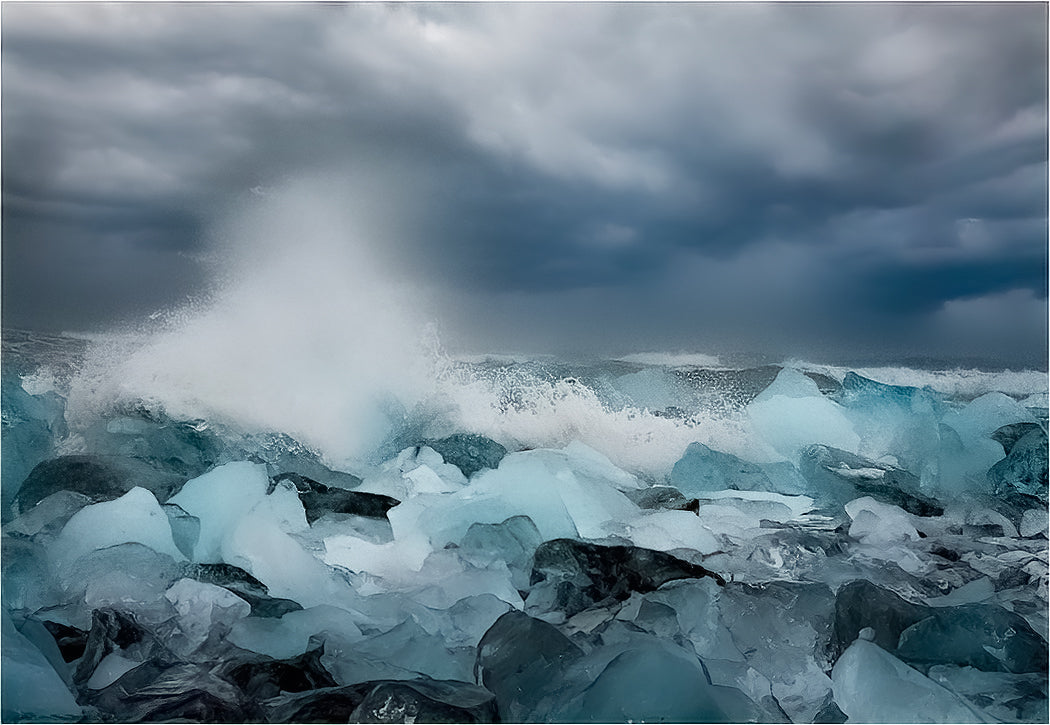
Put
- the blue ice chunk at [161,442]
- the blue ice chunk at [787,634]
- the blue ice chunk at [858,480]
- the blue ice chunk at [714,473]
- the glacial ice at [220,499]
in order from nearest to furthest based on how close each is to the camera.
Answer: the blue ice chunk at [787,634] → the glacial ice at [220,499] → the blue ice chunk at [858,480] → the blue ice chunk at [161,442] → the blue ice chunk at [714,473]

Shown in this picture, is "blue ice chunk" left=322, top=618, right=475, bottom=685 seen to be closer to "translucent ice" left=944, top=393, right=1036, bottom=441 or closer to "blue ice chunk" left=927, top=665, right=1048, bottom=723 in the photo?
"blue ice chunk" left=927, top=665, right=1048, bottom=723

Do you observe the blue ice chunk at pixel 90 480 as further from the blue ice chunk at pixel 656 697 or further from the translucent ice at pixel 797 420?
the translucent ice at pixel 797 420

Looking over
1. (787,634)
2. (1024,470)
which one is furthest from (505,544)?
(1024,470)

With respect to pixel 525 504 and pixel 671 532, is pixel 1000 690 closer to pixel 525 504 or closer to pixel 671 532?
pixel 671 532

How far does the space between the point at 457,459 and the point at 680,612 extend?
1.46 metres

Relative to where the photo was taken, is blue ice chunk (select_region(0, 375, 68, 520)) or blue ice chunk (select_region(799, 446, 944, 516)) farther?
blue ice chunk (select_region(799, 446, 944, 516))

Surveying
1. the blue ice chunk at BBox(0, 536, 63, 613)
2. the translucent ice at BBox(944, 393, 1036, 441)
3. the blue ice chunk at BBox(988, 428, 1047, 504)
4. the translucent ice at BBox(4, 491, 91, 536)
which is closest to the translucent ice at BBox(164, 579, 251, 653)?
the blue ice chunk at BBox(0, 536, 63, 613)

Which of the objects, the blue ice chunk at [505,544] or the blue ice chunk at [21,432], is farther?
the blue ice chunk at [21,432]

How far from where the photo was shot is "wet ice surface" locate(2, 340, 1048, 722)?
4.60 ft

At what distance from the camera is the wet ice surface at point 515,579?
55.2 inches

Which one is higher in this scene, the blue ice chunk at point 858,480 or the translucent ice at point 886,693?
the blue ice chunk at point 858,480

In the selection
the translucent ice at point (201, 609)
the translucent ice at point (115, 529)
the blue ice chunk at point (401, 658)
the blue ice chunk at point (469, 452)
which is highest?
the blue ice chunk at point (469, 452)

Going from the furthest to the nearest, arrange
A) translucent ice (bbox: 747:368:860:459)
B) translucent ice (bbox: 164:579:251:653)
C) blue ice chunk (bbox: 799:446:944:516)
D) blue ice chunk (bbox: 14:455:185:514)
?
translucent ice (bbox: 747:368:860:459), blue ice chunk (bbox: 799:446:944:516), blue ice chunk (bbox: 14:455:185:514), translucent ice (bbox: 164:579:251:653)

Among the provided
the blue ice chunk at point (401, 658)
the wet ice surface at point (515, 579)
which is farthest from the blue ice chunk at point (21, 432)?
the blue ice chunk at point (401, 658)
